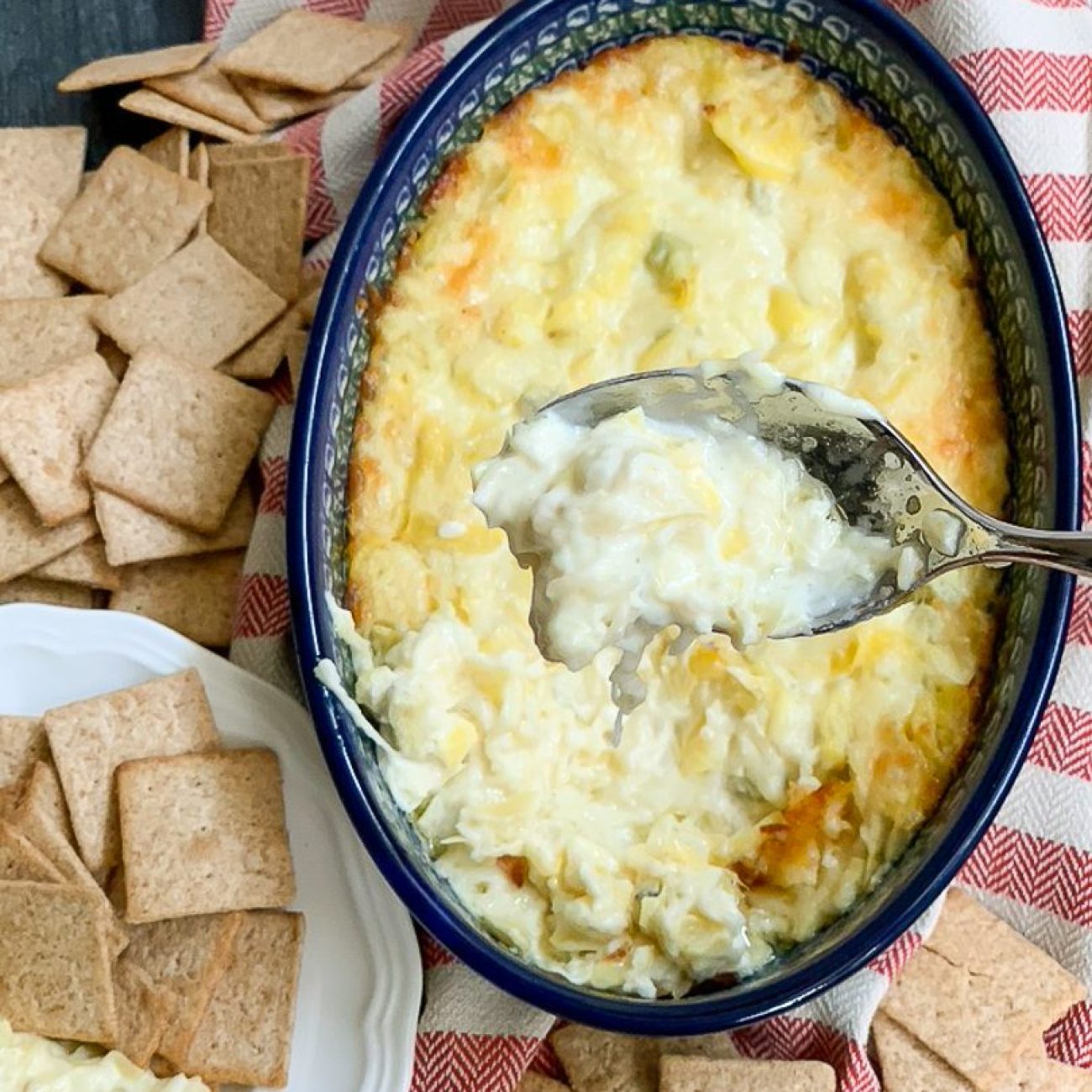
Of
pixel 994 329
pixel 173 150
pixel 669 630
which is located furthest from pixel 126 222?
pixel 994 329

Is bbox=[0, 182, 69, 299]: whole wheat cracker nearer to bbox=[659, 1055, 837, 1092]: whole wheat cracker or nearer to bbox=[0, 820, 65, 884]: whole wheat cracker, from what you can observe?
bbox=[0, 820, 65, 884]: whole wheat cracker

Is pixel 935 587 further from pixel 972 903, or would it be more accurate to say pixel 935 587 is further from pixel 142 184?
pixel 142 184

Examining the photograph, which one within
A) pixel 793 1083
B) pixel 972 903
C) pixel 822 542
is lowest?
pixel 793 1083

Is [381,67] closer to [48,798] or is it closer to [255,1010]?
[48,798]

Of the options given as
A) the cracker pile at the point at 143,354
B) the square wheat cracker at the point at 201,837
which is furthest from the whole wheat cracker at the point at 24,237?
the square wheat cracker at the point at 201,837

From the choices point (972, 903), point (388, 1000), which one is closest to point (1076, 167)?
point (972, 903)

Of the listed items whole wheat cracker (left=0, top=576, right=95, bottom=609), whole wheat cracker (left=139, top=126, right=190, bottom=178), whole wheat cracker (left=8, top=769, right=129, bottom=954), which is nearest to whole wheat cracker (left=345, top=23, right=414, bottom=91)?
whole wheat cracker (left=139, top=126, right=190, bottom=178)
